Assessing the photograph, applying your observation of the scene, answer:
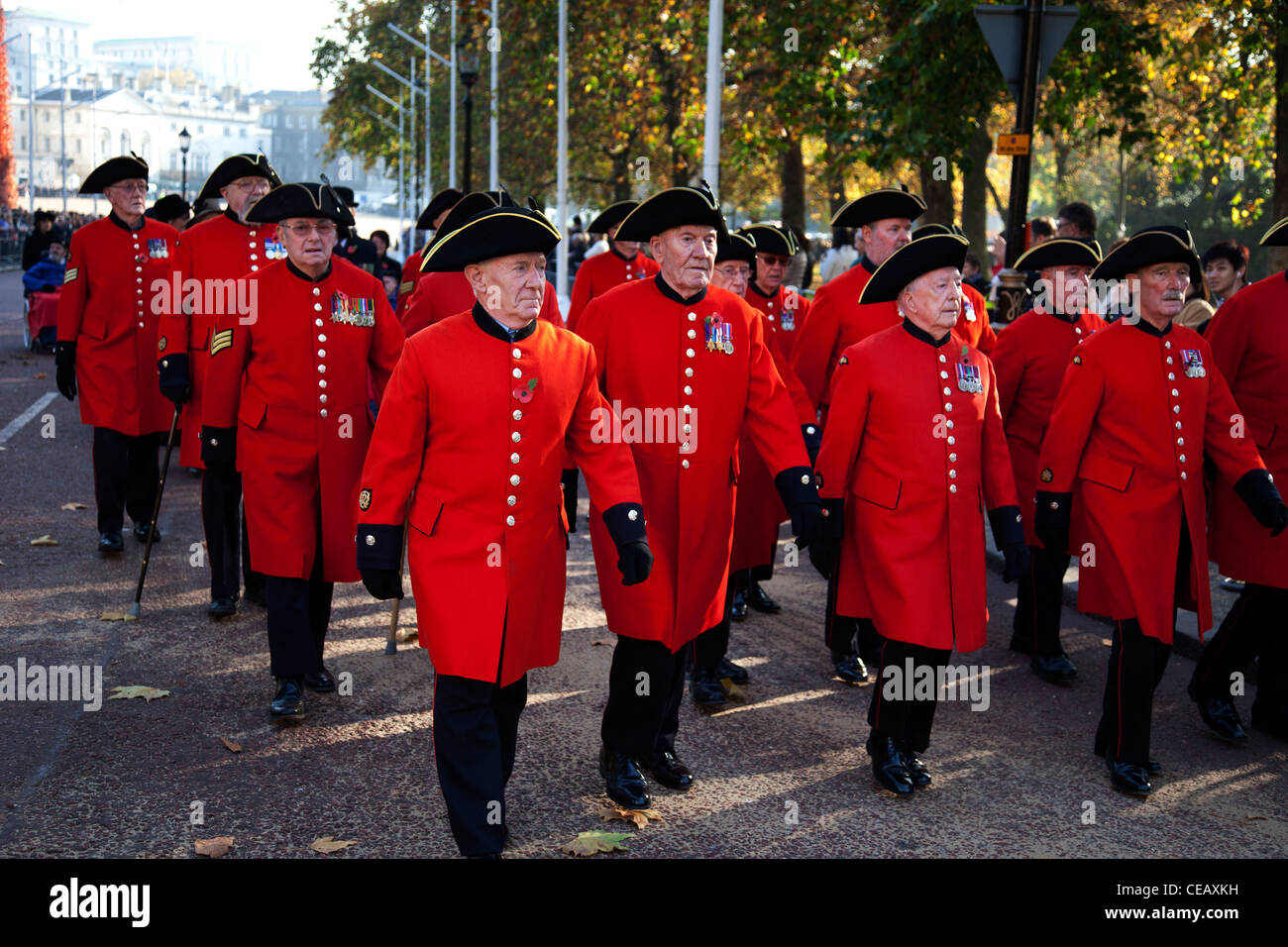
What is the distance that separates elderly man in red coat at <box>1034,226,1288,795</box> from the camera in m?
5.81

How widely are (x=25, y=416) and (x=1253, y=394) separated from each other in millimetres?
11564

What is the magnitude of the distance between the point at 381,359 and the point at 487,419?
6.50 feet

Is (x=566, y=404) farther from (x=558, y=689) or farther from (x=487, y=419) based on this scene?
(x=558, y=689)

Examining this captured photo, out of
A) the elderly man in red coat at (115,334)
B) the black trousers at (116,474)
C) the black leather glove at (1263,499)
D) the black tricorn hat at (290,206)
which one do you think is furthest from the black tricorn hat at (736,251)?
the black trousers at (116,474)

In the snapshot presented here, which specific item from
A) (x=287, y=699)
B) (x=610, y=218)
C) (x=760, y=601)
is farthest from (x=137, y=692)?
(x=610, y=218)

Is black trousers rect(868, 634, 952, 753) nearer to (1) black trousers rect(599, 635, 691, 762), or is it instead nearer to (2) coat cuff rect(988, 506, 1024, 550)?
(2) coat cuff rect(988, 506, 1024, 550)

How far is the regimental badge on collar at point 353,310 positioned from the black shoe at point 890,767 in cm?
274

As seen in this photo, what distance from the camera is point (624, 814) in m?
5.25

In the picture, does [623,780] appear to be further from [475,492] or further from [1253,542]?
[1253,542]

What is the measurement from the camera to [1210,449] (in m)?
6.11

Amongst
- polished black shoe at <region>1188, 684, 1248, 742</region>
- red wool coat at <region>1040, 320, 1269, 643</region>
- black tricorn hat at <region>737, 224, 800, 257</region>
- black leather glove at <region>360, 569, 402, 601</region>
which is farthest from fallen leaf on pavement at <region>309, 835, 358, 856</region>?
black tricorn hat at <region>737, 224, 800, 257</region>

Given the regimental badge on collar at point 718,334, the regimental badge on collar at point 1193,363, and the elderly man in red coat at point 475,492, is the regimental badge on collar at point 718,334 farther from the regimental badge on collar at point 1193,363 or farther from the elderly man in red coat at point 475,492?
the regimental badge on collar at point 1193,363
